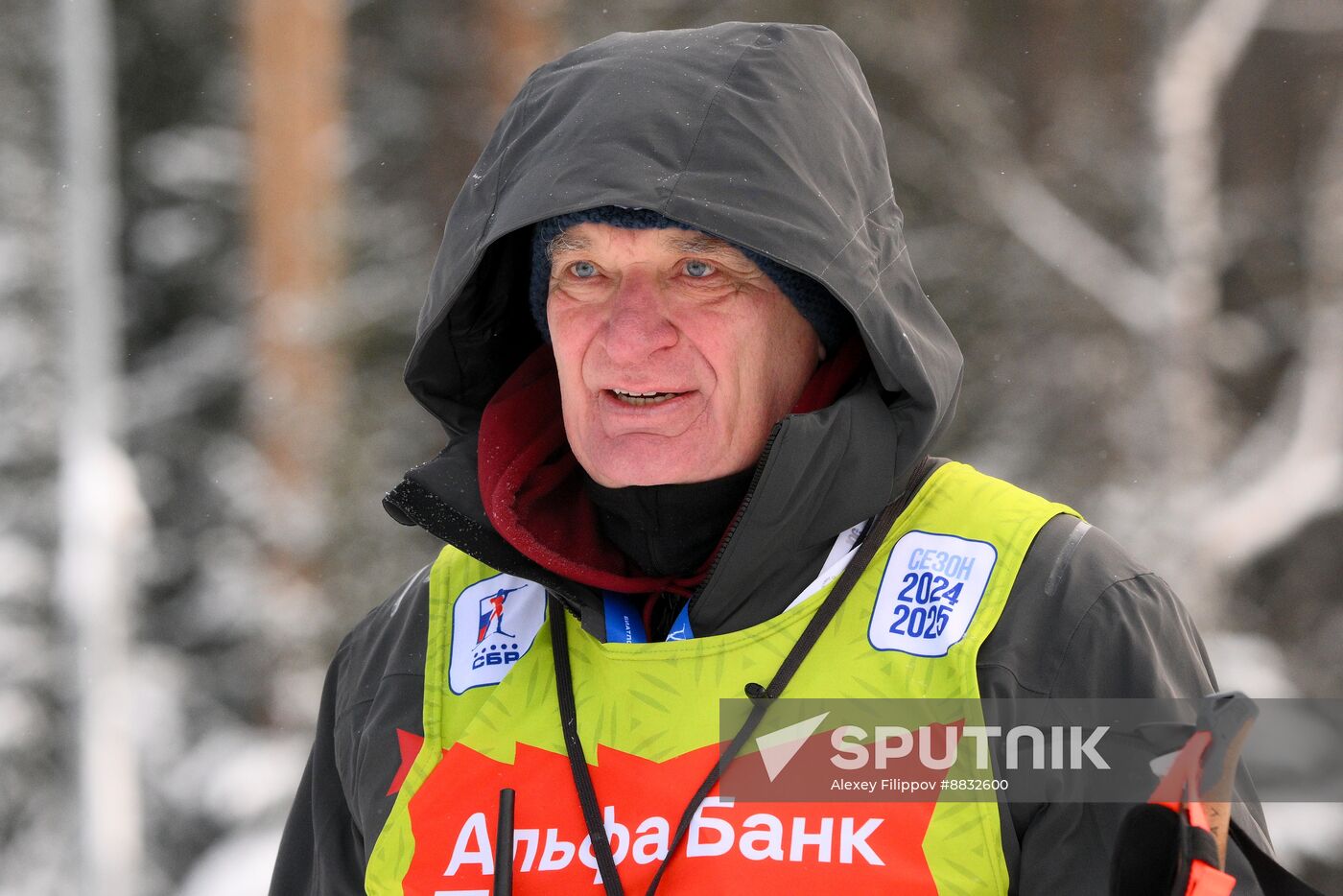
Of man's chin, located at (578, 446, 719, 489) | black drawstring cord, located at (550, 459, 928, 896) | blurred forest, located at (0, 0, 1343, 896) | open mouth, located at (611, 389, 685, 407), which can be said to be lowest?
black drawstring cord, located at (550, 459, 928, 896)

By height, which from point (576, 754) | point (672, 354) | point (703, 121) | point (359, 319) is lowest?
point (576, 754)

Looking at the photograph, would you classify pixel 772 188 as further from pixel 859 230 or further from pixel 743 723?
pixel 743 723

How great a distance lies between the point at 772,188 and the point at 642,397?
0.33 metres

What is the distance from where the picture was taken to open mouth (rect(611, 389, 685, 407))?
179cm

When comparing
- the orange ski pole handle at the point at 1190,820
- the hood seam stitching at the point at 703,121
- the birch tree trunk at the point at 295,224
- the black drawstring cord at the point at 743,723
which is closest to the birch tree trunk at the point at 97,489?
the birch tree trunk at the point at 295,224

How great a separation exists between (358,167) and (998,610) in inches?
270

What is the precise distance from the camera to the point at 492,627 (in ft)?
A: 6.35

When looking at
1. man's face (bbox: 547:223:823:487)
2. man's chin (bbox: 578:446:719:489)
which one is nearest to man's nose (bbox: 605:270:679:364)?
man's face (bbox: 547:223:823:487)

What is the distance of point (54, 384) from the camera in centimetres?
752

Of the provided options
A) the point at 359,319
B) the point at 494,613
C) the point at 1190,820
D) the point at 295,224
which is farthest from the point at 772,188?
the point at 295,224

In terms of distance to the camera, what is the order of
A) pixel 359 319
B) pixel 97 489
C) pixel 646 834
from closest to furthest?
pixel 646 834 < pixel 97 489 < pixel 359 319

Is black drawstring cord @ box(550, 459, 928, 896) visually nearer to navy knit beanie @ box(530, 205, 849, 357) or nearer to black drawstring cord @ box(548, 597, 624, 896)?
black drawstring cord @ box(548, 597, 624, 896)

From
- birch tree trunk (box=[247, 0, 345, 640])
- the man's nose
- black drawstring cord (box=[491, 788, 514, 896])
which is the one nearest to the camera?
black drawstring cord (box=[491, 788, 514, 896])

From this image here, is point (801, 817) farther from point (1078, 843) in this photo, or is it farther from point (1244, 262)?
point (1244, 262)
